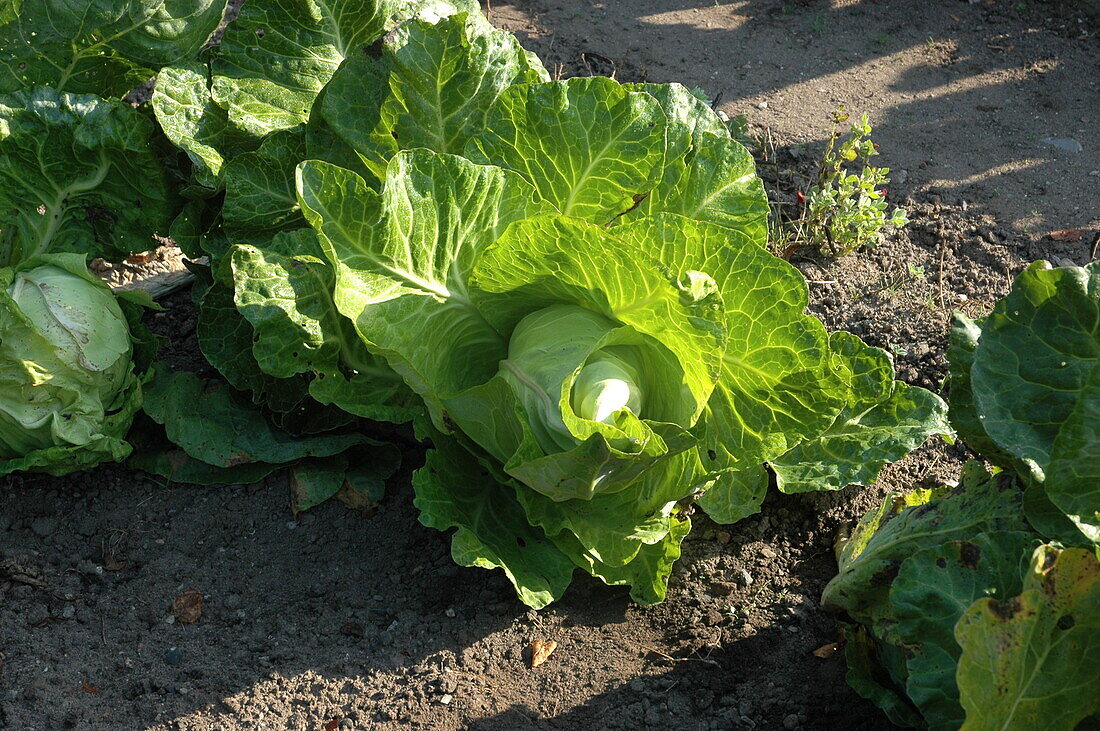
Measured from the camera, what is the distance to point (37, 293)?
2.98 metres

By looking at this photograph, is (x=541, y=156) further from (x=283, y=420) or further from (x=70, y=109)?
(x=70, y=109)

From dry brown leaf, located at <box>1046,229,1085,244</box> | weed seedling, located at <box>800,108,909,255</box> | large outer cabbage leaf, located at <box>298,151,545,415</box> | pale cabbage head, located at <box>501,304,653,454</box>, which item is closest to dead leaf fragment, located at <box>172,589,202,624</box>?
large outer cabbage leaf, located at <box>298,151,545,415</box>

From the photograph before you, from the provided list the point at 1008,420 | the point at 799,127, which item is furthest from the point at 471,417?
the point at 799,127

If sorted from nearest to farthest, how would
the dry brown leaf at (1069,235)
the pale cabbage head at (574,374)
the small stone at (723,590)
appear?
the pale cabbage head at (574,374) → the small stone at (723,590) → the dry brown leaf at (1069,235)

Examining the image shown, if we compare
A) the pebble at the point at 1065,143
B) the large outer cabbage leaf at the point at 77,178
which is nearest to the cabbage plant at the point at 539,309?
the large outer cabbage leaf at the point at 77,178

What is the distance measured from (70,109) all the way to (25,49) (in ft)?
0.92

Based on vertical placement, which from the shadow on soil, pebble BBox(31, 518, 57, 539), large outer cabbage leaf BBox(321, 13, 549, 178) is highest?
large outer cabbage leaf BBox(321, 13, 549, 178)

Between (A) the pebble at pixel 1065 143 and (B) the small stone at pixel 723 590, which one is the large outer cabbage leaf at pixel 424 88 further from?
(A) the pebble at pixel 1065 143

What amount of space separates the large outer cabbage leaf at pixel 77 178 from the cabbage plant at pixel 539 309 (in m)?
0.29

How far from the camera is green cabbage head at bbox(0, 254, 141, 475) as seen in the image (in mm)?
2893

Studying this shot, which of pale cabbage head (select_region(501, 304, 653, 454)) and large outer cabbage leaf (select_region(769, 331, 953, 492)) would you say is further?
large outer cabbage leaf (select_region(769, 331, 953, 492))

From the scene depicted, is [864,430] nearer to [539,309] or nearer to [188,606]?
[539,309]

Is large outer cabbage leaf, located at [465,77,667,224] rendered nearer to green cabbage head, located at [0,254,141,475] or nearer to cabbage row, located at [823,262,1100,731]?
cabbage row, located at [823,262,1100,731]

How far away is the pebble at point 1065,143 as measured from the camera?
5.09 m
